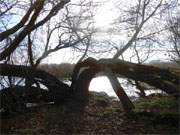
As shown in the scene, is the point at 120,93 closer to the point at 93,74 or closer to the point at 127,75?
the point at 127,75

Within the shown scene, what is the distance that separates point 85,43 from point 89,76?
422cm

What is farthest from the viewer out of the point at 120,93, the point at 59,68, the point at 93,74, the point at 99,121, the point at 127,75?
the point at 59,68

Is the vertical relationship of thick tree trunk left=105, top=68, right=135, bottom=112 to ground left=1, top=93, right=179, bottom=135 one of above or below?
above

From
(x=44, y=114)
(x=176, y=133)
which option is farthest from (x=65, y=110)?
(x=176, y=133)

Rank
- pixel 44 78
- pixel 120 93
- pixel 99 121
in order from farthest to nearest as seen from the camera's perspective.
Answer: pixel 44 78 → pixel 120 93 → pixel 99 121

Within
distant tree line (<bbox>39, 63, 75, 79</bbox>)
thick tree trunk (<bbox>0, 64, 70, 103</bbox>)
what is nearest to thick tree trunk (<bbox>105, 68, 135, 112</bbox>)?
thick tree trunk (<bbox>0, 64, 70, 103</bbox>)

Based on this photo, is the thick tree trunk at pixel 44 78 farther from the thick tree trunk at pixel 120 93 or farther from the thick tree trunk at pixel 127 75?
the thick tree trunk at pixel 120 93

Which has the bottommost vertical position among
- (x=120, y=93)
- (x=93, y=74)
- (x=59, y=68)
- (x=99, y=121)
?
(x=99, y=121)

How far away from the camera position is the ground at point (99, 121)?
9688 millimetres

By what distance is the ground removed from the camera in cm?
969

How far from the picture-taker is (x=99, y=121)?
10602 mm

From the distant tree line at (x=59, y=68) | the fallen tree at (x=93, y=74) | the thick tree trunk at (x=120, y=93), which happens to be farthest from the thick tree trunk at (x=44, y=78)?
the distant tree line at (x=59, y=68)

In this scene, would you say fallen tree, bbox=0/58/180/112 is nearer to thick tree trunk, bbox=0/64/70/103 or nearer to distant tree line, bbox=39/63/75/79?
thick tree trunk, bbox=0/64/70/103

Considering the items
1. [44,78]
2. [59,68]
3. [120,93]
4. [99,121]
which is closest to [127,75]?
[120,93]
